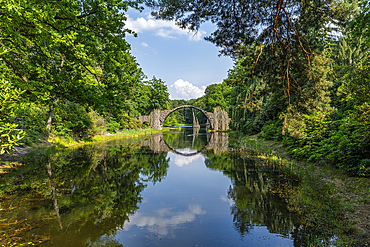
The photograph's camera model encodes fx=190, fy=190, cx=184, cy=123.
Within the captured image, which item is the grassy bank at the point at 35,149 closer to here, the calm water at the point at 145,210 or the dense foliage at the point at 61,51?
the dense foliage at the point at 61,51

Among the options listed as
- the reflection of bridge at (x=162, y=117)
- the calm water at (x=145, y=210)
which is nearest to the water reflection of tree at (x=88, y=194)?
the calm water at (x=145, y=210)

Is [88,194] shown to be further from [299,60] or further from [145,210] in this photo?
[299,60]

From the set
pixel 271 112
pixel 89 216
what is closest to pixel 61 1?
pixel 89 216

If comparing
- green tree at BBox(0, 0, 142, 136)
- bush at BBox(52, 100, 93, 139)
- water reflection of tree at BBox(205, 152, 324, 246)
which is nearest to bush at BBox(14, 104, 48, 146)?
bush at BBox(52, 100, 93, 139)

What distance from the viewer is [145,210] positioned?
4.49m

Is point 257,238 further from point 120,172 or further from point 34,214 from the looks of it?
point 120,172

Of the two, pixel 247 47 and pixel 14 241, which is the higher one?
pixel 247 47

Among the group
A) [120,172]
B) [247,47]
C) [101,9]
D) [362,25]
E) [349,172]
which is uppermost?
[362,25]

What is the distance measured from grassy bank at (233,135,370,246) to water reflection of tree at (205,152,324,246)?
0.21 m

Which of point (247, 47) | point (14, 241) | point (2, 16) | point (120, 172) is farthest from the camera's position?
point (120, 172)

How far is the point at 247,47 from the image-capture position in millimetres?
7145

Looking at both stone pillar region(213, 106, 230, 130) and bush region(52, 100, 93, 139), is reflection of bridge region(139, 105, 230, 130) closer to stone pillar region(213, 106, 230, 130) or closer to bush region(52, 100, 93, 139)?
stone pillar region(213, 106, 230, 130)

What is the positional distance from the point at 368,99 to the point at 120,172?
809 centimetres

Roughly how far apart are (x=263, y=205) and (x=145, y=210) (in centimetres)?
281
